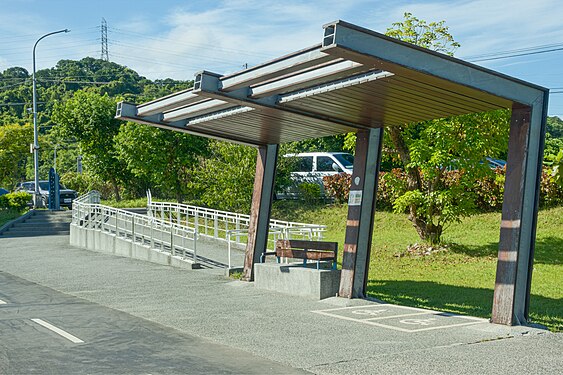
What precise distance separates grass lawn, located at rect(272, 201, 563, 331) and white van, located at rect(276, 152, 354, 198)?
9.93 ft

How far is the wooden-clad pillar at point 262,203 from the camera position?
15789 mm

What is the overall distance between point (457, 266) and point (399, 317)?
8753 mm

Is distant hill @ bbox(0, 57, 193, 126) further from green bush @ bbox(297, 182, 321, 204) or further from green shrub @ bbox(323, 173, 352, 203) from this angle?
green shrub @ bbox(323, 173, 352, 203)

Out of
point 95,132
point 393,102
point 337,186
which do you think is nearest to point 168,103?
point 393,102

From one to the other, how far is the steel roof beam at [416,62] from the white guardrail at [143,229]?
415 inches

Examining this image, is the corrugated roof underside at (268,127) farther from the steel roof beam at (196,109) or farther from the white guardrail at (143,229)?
the white guardrail at (143,229)

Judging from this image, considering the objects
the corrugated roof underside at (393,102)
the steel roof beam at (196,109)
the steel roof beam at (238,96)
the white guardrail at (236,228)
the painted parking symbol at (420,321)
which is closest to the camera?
the corrugated roof underside at (393,102)

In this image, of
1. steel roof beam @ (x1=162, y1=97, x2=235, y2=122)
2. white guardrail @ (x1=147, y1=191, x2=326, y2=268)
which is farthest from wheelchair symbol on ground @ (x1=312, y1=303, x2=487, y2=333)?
white guardrail @ (x1=147, y1=191, x2=326, y2=268)

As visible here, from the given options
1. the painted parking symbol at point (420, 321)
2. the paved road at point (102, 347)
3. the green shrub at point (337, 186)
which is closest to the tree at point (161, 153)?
the green shrub at point (337, 186)

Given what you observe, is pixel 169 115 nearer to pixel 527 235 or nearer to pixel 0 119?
pixel 527 235

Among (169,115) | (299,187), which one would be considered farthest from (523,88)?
(299,187)

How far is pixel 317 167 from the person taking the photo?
3441 cm

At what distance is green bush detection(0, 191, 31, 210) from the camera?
3450cm

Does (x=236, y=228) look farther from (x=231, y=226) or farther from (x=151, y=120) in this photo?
(x=231, y=226)
